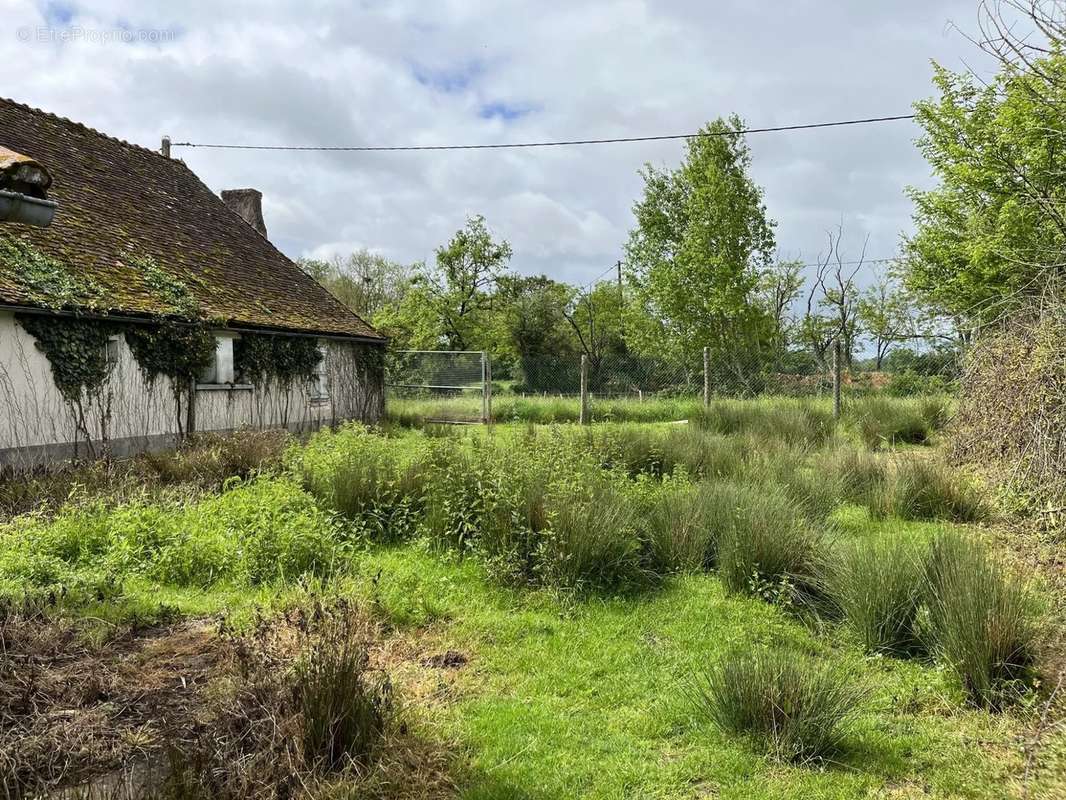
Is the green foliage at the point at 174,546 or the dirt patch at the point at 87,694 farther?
the green foliage at the point at 174,546

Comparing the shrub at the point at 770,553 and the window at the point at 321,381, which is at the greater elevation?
the window at the point at 321,381

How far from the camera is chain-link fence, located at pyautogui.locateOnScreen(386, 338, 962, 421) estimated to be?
50.5ft

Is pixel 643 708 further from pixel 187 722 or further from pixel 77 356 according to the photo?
pixel 77 356

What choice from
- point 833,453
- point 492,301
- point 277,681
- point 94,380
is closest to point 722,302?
point 492,301

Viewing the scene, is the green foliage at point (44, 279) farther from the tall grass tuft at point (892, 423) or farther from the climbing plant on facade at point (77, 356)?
the tall grass tuft at point (892, 423)

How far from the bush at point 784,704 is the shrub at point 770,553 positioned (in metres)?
1.57

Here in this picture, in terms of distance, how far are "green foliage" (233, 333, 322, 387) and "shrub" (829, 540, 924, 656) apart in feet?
40.2

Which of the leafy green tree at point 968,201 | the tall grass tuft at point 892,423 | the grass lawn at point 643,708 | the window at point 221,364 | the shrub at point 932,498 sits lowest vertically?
the grass lawn at point 643,708

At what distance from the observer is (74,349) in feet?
32.7

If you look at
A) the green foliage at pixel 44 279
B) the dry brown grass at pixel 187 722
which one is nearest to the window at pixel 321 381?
the green foliage at pixel 44 279

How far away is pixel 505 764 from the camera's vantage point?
2.97 m

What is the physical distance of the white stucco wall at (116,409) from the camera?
30.5 feet

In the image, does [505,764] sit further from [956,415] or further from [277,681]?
[956,415]

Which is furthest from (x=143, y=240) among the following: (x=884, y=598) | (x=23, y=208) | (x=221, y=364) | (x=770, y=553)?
(x=884, y=598)
